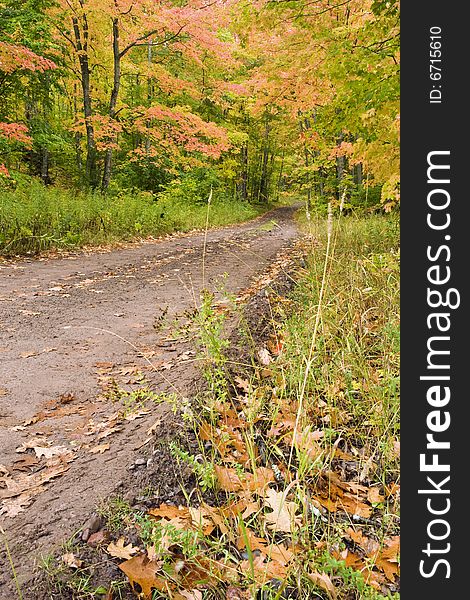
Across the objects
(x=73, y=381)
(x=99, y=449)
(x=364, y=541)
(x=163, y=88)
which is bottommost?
(x=364, y=541)

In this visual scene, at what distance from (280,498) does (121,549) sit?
65 cm

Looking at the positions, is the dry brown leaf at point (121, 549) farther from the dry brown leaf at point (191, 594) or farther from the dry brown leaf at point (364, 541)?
the dry brown leaf at point (364, 541)

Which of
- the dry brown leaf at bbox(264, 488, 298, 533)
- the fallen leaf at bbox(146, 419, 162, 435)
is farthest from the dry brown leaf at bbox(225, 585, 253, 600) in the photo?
the fallen leaf at bbox(146, 419, 162, 435)

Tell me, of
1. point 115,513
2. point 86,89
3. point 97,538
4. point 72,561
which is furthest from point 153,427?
point 86,89

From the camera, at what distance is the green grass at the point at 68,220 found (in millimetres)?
7739

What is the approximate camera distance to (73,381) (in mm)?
3107

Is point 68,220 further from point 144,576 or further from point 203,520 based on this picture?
point 144,576

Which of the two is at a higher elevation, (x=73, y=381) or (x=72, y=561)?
(x=73, y=381)

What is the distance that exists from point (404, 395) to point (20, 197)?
928 centimetres

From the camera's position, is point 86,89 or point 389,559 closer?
point 389,559

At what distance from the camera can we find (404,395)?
1.09m

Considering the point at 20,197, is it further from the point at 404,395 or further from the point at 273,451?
the point at 404,395

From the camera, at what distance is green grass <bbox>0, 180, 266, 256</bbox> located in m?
7.74

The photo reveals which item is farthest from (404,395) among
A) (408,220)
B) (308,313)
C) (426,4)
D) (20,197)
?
(20,197)
